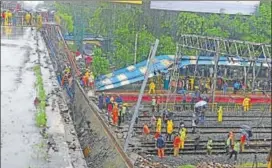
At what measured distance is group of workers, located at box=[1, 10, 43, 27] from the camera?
61.7ft

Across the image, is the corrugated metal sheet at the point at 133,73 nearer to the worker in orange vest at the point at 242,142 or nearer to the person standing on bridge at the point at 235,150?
the worker in orange vest at the point at 242,142

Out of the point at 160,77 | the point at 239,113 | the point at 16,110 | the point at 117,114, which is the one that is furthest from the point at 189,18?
the point at 16,110

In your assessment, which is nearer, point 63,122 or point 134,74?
point 63,122

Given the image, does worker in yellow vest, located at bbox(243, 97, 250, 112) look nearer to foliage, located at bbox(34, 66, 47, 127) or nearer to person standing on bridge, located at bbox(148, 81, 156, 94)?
person standing on bridge, located at bbox(148, 81, 156, 94)

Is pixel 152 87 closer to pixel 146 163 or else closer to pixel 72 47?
pixel 72 47

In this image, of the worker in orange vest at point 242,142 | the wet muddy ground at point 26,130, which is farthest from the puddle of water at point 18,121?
the worker in orange vest at point 242,142

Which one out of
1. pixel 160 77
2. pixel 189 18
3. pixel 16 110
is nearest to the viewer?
pixel 16 110

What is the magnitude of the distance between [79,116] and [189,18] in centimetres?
910

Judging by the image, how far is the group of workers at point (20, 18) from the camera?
18.8 meters

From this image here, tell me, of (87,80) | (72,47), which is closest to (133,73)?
(87,80)

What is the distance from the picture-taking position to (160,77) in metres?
20.5

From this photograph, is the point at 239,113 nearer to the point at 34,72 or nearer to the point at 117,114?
the point at 117,114

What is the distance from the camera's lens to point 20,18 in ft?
67.0

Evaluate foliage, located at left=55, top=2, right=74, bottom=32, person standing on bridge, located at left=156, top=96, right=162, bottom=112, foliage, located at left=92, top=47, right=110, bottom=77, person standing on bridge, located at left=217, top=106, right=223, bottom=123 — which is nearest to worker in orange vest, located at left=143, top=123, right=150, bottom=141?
person standing on bridge, located at left=156, top=96, right=162, bottom=112
